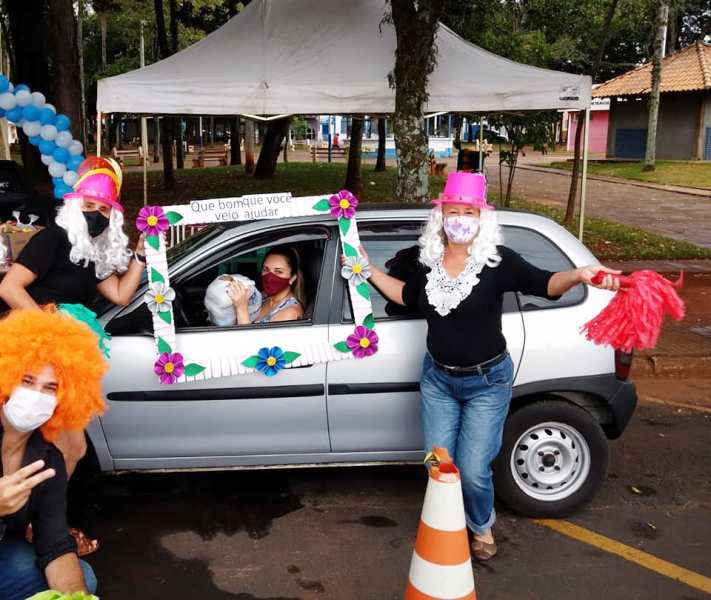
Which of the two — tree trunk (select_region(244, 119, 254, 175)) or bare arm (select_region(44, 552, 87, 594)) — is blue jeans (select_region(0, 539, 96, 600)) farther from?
tree trunk (select_region(244, 119, 254, 175))

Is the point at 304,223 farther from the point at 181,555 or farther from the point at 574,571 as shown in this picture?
the point at 574,571

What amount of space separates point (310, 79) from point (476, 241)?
21.2ft

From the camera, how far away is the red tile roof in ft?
106

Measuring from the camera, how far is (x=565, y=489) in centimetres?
407

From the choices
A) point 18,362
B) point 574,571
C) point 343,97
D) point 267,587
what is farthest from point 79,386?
point 343,97

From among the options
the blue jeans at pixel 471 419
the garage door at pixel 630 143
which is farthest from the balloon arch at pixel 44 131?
the garage door at pixel 630 143

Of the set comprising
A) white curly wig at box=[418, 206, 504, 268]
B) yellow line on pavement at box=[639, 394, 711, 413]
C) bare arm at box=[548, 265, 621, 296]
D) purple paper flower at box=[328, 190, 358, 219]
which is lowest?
yellow line on pavement at box=[639, 394, 711, 413]

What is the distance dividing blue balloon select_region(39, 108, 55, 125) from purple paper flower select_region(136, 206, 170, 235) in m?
3.86

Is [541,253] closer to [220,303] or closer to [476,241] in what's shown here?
[476,241]

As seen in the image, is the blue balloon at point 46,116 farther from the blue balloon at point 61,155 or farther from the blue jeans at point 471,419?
the blue jeans at point 471,419

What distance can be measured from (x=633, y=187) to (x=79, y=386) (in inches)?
939

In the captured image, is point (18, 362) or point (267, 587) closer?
point (18, 362)

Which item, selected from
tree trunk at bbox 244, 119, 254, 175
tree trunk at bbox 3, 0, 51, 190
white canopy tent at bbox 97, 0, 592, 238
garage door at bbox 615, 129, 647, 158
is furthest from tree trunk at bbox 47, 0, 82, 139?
garage door at bbox 615, 129, 647, 158

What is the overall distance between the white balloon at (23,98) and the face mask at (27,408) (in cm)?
531
